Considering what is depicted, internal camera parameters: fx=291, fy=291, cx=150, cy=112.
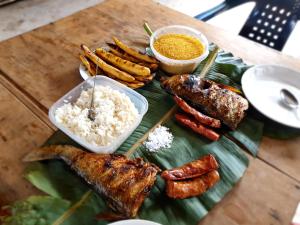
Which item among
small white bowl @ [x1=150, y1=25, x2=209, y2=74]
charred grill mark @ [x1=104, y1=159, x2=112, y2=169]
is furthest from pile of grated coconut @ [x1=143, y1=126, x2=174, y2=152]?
small white bowl @ [x1=150, y1=25, x2=209, y2=74]

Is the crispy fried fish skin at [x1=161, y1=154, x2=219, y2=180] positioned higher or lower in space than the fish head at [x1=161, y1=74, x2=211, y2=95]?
lower

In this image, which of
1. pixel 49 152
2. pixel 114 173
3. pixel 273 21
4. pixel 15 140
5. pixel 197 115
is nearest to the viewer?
pixel 114 173

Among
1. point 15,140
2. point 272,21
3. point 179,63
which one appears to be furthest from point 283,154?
point 272,21

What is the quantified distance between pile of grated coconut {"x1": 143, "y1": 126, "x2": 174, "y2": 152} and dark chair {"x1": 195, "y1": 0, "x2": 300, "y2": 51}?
1.42 meters

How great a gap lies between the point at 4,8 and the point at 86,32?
8.55ft

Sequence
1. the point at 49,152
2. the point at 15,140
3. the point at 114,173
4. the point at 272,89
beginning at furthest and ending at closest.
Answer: the point at 272,89
the point at 15,140
the point at 49,152
the point at 114,173

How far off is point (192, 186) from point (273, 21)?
1.83 m

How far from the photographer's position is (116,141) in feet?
4.09

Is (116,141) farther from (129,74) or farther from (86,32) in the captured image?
(86,32)

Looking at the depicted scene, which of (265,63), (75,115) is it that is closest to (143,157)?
(75,115)

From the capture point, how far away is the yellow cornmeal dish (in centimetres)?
174

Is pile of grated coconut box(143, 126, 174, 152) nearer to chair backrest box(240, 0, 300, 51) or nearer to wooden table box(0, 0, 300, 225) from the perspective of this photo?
wooden table box(0, 0, 300, 225)

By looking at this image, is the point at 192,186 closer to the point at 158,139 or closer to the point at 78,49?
the point at 158,139

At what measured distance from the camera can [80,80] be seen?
1663 mm
